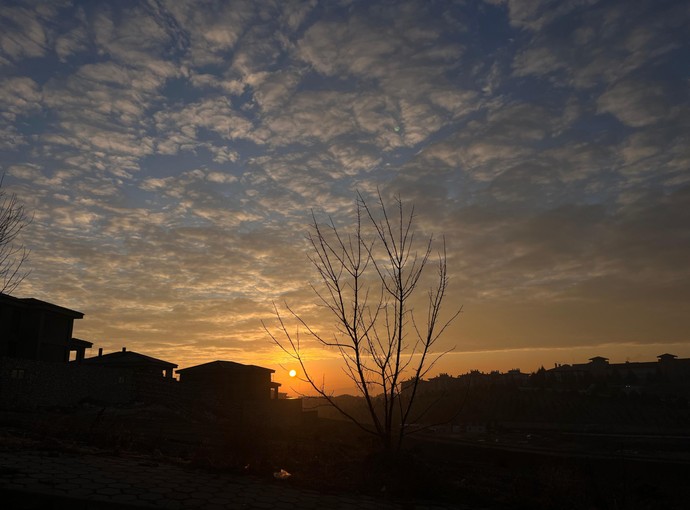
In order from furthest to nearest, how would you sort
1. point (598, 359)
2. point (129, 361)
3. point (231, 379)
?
1. point (598, 359)
2. point (231, 379)
3. point (129, 361)

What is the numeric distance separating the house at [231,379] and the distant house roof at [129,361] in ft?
6.55

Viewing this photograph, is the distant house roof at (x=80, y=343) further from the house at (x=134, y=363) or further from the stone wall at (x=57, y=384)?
the stone wall at (x=57, y=384)

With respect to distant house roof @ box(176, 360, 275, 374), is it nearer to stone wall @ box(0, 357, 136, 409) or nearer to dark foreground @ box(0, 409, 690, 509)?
stone wall @ box(0, 357, 136, 409)

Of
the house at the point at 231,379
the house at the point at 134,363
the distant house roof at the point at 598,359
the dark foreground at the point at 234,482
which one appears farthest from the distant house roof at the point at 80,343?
the distant house roof at the point at 598,359

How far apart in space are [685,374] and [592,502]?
99.5m

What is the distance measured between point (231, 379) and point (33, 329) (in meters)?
14.6

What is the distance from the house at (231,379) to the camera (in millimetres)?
39125

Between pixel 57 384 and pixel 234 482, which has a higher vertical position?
pixel 57 384

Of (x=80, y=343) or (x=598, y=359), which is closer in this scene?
(x=80, y=343)

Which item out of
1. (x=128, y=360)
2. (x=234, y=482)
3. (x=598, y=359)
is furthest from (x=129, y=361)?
(x=598, y=359)

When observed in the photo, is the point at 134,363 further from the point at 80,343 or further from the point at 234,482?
the point at 234,482

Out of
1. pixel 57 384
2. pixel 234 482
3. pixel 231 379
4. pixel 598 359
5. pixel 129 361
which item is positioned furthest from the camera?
pixel 598 359

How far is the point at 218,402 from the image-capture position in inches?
1372

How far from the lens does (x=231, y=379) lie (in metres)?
39.8
